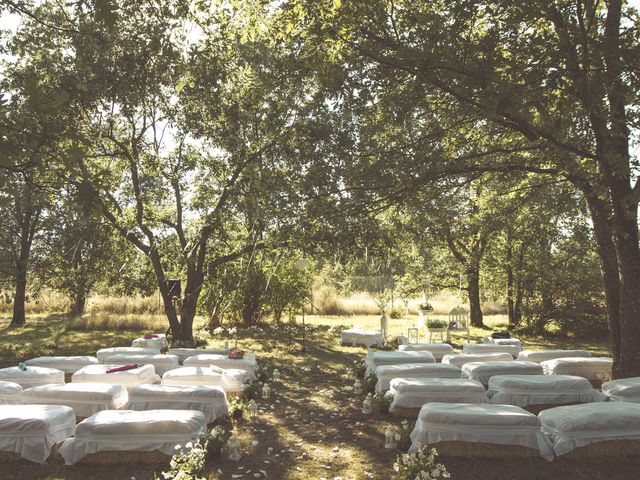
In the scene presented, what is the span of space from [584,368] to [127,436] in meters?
8.48

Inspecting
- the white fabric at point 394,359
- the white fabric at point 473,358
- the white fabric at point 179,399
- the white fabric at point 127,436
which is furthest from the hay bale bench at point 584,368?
the white fabric at point 127,436

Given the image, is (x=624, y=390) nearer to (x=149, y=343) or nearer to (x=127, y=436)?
(x=127, y=436)

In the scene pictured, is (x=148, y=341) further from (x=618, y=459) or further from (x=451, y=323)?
(x=618, y=459)

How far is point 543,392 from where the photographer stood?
8.14 metres

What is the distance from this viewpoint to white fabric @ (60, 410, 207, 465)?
19.7 ft

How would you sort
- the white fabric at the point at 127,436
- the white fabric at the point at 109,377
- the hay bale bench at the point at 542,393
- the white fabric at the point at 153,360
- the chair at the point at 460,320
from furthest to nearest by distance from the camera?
the chair at the point at 460,320, the white fabric at the point at 153,360, the white fabric at the point at 109,377, the hay bale bench at the point at 542,393, the white fabric at the point at 127,436

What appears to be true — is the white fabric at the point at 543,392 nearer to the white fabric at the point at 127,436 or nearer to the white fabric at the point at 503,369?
the white fabric at the point at 503,369

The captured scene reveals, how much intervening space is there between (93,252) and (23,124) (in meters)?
13.4

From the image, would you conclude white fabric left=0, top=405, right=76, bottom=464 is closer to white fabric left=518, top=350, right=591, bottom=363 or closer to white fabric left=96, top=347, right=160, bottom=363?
white fabric left=96, top=347, right=160, bottom=363

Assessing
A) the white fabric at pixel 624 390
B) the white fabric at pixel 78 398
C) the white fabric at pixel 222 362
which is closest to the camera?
the white fabric at pixel 624 390

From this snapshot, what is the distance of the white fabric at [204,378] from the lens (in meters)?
8.95

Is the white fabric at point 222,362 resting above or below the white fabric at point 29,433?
above

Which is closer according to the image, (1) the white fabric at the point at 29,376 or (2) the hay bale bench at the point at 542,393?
(2) the hay bale bench at the point at 542,393

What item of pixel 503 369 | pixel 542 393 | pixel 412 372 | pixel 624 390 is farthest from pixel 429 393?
pixel 624 390
